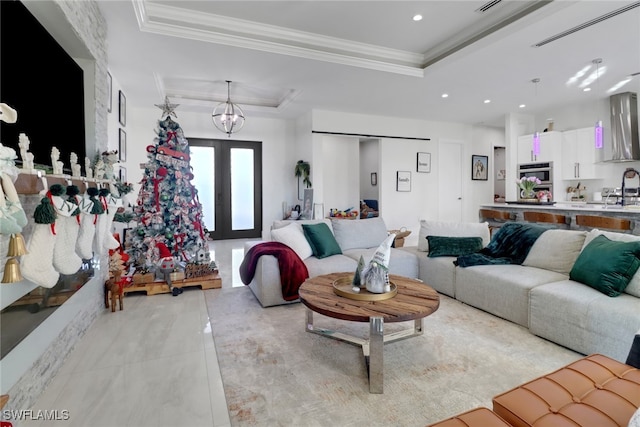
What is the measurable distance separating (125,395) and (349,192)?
23.5ft

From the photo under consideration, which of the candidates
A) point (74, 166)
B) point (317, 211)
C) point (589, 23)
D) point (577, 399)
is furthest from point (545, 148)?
point (74, 166)

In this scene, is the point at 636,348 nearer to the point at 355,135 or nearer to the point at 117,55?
the point at 117,55

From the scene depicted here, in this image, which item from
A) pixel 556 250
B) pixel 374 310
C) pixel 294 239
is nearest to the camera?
pixel 374 310

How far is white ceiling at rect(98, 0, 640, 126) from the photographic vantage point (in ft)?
11.5

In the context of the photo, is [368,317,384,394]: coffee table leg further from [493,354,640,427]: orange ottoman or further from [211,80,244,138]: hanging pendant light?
[211,80,244,138]: hanging pendant light

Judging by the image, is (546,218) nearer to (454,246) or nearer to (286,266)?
(454,246)

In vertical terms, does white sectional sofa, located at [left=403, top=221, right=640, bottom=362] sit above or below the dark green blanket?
below

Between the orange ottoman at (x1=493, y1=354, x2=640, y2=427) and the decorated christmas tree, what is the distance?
3.68 meters

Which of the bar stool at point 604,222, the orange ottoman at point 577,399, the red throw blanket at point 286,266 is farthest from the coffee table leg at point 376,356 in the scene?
the bar stool at point 604,222

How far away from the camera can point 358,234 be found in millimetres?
4254

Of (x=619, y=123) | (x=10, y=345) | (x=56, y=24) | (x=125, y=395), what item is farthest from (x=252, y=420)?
(x=619, y=123)

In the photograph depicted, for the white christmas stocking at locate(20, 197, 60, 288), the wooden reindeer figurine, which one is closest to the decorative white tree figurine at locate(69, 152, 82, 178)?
the white christmas stocking at locate(20, 197, 60, 288)

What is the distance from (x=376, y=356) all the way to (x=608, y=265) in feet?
6.40

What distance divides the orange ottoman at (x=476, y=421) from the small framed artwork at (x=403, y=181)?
21.9 ft
